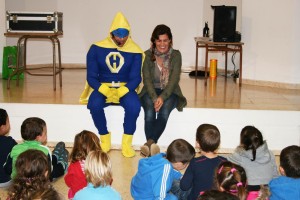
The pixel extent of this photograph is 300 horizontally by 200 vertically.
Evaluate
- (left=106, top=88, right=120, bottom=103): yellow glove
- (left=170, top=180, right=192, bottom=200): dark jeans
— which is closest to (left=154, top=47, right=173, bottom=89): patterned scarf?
(left=106, top=88, right=120, bottom=103): yellow glove

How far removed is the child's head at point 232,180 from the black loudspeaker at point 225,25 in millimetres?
4390

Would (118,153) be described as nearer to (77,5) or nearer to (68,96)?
(68,96)

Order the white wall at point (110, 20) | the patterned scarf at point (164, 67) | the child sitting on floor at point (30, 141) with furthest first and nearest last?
the white wall at point (110, 20) < the patterned scarf at point (164, 67) < the child sitting on floor at point (30, 141)

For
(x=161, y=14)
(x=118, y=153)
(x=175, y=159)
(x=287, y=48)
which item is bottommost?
(x=118, y=153)

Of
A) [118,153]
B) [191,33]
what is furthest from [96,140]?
[191,33]

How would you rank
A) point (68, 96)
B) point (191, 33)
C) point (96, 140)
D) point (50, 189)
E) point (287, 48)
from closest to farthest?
1. point (50, 189)
2. point (96, 140)
3. point (68, 96)
4. point (287, 48)
5. point (191, 33)

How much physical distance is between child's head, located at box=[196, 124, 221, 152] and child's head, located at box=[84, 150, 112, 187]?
2.48ft

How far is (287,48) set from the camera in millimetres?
6121

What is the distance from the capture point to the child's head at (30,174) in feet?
6.78

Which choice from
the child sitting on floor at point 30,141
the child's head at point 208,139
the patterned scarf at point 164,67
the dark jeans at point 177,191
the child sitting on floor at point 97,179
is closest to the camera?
the child sitting on floor at point 97,179

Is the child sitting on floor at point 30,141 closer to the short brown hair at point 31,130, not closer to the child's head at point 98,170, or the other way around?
the short brown hair at point 31,130

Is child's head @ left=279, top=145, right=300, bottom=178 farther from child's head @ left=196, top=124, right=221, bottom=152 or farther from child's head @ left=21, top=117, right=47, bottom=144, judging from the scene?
child's head @ left=21, top=117, right=47, bottom=144

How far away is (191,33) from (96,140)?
5.09 meters

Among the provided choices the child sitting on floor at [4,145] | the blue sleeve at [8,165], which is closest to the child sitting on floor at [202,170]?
the blue sleeve at [8,165]
